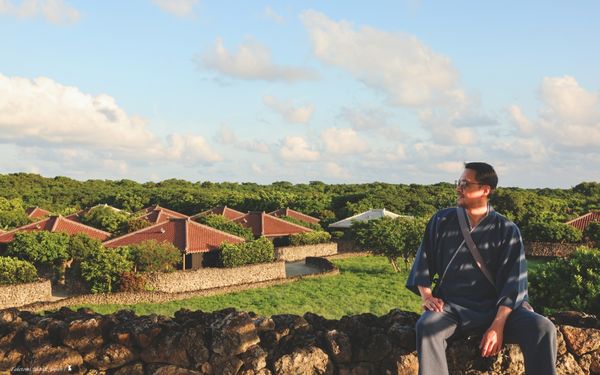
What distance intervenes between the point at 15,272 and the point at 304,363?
28514 mm

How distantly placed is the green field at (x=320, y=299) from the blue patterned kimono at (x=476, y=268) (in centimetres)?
1951

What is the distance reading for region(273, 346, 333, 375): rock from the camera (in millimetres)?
4664

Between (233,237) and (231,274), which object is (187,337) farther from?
(233,237)

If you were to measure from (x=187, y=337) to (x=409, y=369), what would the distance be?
189 cm

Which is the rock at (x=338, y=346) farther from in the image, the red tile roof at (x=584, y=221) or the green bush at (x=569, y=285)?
the red tile roof at (x=584, y=221)

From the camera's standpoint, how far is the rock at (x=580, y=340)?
15.7 ft

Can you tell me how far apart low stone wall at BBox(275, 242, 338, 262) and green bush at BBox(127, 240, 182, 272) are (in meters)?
12.9

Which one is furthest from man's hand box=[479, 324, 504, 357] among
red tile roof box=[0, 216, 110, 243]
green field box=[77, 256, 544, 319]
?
red tile roof box=[0, 216, 110, 243]

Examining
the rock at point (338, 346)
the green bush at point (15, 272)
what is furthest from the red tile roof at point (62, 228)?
the rock at point (338, 346)

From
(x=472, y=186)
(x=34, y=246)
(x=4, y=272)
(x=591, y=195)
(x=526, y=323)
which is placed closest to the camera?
(x=526, y=323)

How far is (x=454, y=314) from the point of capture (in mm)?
4426

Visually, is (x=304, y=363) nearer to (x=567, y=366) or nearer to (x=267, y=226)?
(x=567, y=366)

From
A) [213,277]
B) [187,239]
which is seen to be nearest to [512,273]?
[213,277]

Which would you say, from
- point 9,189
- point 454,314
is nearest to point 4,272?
point 454,314
